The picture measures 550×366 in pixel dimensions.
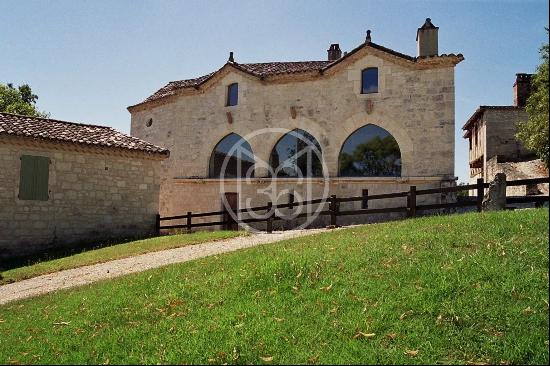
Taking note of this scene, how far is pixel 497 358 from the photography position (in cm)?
426

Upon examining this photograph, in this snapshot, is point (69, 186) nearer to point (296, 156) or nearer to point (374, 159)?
point (296, 156)

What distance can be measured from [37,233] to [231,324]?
40.6 feet

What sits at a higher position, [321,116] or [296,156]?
[321,116]

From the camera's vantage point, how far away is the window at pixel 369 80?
61.5 feet

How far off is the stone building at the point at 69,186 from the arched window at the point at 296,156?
209 inches

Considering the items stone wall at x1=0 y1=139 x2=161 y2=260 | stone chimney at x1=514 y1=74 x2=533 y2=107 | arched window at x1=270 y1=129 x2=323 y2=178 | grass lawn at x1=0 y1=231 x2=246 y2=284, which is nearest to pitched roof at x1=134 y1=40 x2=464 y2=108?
arched window at x1=270 y1=129 x2=323 y2=178

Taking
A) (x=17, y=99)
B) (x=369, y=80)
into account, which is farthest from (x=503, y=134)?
(x=17, y=99)

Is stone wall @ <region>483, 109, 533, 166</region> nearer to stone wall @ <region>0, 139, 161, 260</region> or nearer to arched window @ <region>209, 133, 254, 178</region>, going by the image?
arched window @ <region>209, 133, 254, 178</region>

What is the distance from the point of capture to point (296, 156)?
20078mm

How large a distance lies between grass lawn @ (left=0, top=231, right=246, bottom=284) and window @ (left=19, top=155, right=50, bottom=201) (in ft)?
9.24

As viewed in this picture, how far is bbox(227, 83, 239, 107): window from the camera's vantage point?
70.8 feet

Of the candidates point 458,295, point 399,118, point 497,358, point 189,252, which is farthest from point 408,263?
point 399,118

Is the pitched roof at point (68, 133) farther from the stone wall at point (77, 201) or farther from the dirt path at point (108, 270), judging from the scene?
the dirt path at point (108, 270)

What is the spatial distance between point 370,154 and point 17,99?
109 feet
